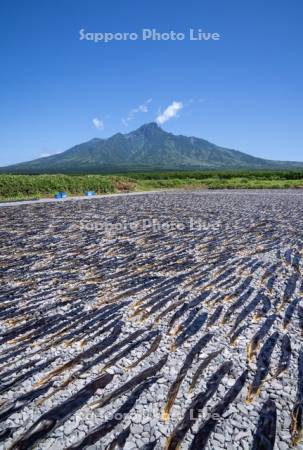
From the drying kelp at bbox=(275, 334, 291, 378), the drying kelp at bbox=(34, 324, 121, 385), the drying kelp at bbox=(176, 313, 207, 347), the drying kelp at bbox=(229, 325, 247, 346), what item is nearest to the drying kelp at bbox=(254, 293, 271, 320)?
the drying kelp at bbox=(229, 325, 247, 346)

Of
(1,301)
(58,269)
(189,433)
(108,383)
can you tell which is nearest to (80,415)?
(108,383)

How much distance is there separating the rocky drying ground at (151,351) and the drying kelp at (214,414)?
0.04 feet

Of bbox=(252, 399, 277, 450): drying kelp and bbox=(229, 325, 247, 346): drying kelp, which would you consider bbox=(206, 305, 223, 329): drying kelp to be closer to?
bbox=(229, 325, 247, 346): drying kelp

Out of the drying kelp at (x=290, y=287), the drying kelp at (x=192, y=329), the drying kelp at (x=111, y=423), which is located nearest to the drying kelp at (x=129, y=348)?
the drying kelp at (x=192, y=329)

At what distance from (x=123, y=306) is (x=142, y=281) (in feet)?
4.76

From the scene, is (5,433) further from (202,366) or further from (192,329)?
(192,329)

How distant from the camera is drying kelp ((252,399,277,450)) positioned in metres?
3.17

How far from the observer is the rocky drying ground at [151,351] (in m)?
3.38

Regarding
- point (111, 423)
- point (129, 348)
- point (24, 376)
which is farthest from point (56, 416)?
point (129, 348)

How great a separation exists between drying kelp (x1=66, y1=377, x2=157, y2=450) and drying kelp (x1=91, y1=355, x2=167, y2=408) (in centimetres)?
10

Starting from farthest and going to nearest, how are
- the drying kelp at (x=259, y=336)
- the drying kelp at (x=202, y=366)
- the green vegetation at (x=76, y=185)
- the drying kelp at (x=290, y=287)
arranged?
the green vegetation at (x=76, y=185) < the drying kelp at (x=290, y=287) < the drying kelp at (x=259, y=336) < the drying kelp at (x=202, y=366)

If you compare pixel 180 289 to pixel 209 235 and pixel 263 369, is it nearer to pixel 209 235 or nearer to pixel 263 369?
pixel 263 369

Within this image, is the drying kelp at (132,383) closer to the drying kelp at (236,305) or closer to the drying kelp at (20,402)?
the drying kelp at (20,402)

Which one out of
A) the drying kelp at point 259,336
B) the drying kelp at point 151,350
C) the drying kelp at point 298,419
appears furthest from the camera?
the drying kelp at point 259,336
